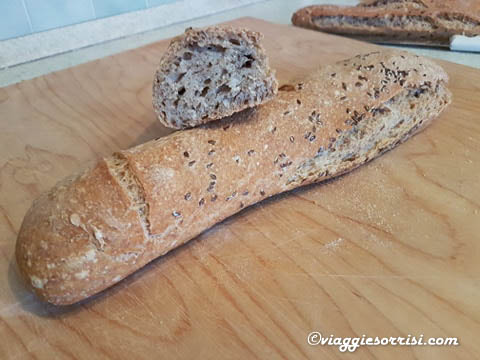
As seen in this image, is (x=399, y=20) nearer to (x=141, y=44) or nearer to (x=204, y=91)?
(x=141, y=44)

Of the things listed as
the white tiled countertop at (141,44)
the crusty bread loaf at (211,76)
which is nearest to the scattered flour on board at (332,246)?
the crusty bread loaf at (211,76)

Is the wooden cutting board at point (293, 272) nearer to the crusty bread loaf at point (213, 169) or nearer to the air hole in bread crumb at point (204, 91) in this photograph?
the crusty bread loaf at point (213, 169)

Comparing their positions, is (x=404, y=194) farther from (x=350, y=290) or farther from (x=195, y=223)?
(x=195, y=223)

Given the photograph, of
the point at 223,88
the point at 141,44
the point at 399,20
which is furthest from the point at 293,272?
the point at 141,44

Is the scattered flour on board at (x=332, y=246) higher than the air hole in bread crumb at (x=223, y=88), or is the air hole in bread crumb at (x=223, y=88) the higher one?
the air hole in bread crumb at (x=223, y=88)

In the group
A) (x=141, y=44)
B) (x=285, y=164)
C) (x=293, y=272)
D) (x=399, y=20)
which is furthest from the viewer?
(x=141, y=44)

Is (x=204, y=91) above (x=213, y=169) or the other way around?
above

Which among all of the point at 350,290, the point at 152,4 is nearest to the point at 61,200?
the point at 350,290
